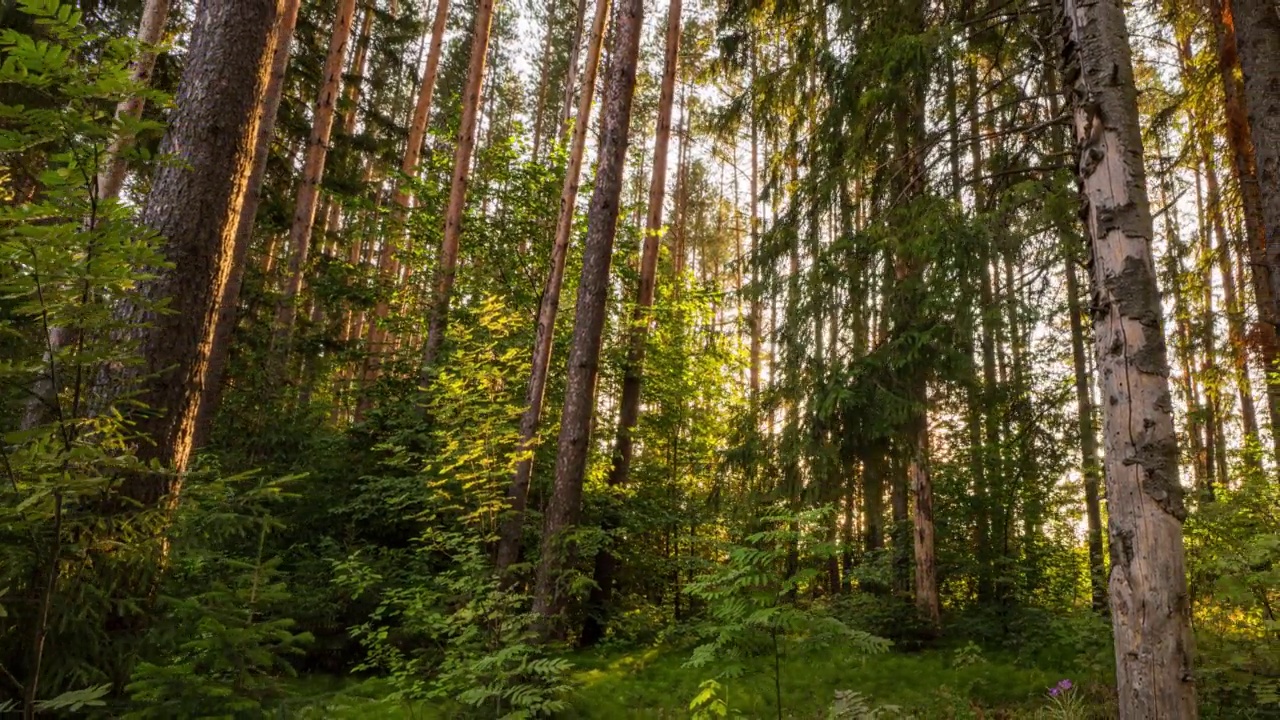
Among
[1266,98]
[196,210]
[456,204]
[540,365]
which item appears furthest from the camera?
[456,204]

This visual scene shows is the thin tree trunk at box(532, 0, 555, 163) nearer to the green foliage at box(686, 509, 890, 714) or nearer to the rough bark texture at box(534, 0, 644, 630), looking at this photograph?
the rough bark texture at box(534, 0, 644, 630)

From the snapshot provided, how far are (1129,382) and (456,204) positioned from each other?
988 centimetres

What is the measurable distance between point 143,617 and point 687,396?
886cm

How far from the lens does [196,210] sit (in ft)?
11.2

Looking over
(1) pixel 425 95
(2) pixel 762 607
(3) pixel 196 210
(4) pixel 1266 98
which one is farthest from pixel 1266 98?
(1) pixel 425 95

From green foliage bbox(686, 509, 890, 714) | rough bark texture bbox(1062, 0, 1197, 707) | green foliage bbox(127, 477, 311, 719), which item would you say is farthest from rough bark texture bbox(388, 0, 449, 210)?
rough bark texture bbox(1062, 0, 1197, 707)

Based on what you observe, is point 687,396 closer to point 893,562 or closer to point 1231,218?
point 893,562

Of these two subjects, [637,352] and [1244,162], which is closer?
[1244,162]

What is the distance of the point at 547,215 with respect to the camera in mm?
10938

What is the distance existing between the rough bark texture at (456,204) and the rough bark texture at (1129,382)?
770 centimetres

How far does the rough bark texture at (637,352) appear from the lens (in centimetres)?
902

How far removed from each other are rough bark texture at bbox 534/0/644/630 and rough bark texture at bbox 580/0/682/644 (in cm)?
225

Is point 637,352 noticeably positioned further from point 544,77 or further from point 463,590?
point 544,77

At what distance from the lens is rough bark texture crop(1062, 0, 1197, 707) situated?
2.95 m
